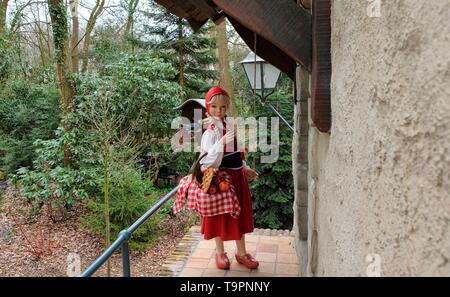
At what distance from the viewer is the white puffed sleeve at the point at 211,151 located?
2.22 meters

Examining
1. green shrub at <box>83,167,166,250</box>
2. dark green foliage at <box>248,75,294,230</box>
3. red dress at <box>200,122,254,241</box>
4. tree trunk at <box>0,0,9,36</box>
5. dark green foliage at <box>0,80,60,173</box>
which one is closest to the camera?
red dress at <box>200,122,254,241</box>

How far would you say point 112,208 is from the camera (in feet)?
20.2

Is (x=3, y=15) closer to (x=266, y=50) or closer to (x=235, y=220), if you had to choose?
(x=266, y=50)

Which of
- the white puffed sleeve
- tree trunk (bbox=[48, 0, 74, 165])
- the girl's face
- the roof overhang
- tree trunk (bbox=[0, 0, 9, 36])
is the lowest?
the white puffed sleeve

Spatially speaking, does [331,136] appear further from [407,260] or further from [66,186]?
[66,186]

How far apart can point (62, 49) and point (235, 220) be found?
6941 mm

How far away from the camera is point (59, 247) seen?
6398mm

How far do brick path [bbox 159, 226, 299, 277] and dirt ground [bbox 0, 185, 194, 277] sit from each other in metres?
2.82

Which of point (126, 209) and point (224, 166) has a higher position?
point (224, 166)

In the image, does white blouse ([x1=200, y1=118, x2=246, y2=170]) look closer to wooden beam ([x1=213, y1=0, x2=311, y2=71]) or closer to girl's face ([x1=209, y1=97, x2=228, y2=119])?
girl's face ([x1=209, y1=97, x2=228, y2=119])

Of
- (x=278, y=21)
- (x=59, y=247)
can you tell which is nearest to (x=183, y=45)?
(x=59, y=247)

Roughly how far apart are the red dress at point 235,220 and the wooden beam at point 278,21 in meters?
1.16

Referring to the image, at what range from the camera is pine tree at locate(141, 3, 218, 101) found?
9.44 m

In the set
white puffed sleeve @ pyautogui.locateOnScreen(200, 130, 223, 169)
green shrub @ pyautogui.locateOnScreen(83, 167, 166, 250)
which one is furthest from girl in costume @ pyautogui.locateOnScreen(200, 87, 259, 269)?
green shrub @ pyautogui.locateOnScreen(83, 167, 166, 250)
